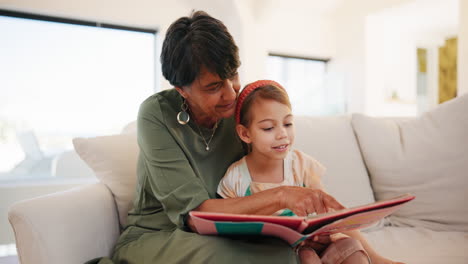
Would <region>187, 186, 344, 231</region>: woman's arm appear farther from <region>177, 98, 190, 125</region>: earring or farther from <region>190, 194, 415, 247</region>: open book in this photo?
<region>177, 98, 190, 125</region>: earring

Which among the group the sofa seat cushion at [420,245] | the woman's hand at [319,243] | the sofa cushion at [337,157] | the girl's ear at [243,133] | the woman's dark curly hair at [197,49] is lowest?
the sofa seat cushion at [420,245]

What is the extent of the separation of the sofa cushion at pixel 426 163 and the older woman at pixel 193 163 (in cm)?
78

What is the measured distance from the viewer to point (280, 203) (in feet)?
3.03

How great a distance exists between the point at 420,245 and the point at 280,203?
0.81m

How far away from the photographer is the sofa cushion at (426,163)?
5.24 feet

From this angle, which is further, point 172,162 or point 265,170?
point 265,170

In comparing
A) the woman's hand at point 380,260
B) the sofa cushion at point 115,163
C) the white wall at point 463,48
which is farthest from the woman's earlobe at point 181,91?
the white wall at point 463,48

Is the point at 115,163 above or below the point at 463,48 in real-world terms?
below

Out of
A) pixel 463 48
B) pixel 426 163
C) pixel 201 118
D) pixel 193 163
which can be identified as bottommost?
pixel 426 163

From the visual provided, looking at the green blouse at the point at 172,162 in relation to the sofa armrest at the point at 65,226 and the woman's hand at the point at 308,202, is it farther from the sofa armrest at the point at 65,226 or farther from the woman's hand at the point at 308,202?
the woman's hand at the point at 308,202

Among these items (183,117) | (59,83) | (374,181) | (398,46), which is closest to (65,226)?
(183,117)

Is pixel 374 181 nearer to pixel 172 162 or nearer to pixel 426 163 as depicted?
pixel 426 163

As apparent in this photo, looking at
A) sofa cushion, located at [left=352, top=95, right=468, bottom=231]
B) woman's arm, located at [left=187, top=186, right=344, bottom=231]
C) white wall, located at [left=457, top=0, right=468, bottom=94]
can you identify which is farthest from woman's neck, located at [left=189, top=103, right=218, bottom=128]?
white wall, located at [left=457, top=0, right=468, bottom=94]

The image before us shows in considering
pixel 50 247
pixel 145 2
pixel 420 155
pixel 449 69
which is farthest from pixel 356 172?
pixel 449 69
